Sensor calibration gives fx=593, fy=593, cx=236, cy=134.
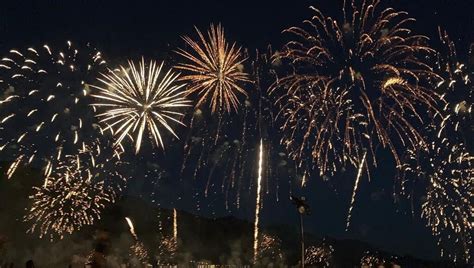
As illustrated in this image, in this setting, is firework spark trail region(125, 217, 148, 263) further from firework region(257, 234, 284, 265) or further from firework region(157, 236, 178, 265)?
firework region(257, 234, 284, 265)

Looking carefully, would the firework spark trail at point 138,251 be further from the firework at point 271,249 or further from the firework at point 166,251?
the firework at point 271,249

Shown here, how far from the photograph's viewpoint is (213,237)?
520 feet

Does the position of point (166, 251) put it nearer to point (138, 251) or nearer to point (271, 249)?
point (138, 251)

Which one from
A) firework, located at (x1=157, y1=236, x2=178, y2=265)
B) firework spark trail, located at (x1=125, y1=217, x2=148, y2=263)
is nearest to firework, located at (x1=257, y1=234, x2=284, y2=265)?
firework, located at (x1=157, y1=236, x2=178, y2=265)

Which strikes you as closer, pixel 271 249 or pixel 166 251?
pixel 166 251

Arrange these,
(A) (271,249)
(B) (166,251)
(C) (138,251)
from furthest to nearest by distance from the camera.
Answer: (A) (271,249) < (B) (166,251) < (C) (138,251)

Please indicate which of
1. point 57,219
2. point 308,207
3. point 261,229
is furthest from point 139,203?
point 308,207

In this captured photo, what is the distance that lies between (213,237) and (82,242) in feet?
245

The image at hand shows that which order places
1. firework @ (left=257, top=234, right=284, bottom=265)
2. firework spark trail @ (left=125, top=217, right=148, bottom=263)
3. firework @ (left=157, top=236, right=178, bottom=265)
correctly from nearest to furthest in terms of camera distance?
1. firework @ (left=157, top=236, right=178, bottom=265)
2. firework spark trail @ (left=125, top=217, right=148, bottom=263)
3. firework @ (left=257, top=234, right=284, bottom=265)

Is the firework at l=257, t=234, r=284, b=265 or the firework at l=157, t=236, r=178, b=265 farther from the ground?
the firework at l=257, t=234, r=284, b=265

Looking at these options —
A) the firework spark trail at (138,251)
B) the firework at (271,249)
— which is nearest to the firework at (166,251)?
the firework spark trail at (138,251)

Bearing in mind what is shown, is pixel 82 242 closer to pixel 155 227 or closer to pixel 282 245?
pixel 155 227

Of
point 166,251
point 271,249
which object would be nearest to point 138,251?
point 166,251

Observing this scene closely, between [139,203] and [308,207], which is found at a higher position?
[139,203]
